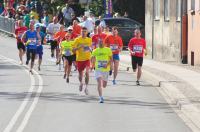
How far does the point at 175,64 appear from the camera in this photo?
31.9 meters

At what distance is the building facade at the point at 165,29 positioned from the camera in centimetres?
3322

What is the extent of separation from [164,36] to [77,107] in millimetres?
17669

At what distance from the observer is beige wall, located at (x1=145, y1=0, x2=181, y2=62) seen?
3344 centimetres

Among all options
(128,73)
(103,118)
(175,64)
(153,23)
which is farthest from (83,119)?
(153,23)

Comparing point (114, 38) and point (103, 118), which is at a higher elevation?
point (114, 38)

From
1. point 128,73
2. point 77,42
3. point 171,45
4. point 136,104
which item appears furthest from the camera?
point 171,45

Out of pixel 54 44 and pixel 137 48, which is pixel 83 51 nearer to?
pixel 137 48

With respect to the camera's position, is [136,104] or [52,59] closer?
[136,104]

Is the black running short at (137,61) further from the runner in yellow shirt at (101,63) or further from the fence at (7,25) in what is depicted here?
the fence at (7,25)

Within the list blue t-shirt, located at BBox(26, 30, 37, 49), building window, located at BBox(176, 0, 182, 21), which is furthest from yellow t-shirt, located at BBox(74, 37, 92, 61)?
building window, located at BBox(176, 0, 182, 21)

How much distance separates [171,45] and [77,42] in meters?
13.2

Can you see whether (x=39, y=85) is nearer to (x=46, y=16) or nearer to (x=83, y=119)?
(x=83, y=119)

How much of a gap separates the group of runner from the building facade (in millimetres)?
5149

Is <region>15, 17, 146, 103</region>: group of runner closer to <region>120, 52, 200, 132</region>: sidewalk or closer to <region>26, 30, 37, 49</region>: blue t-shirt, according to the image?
<region>26, 30, 37, 49</region>: blue t-shirt
